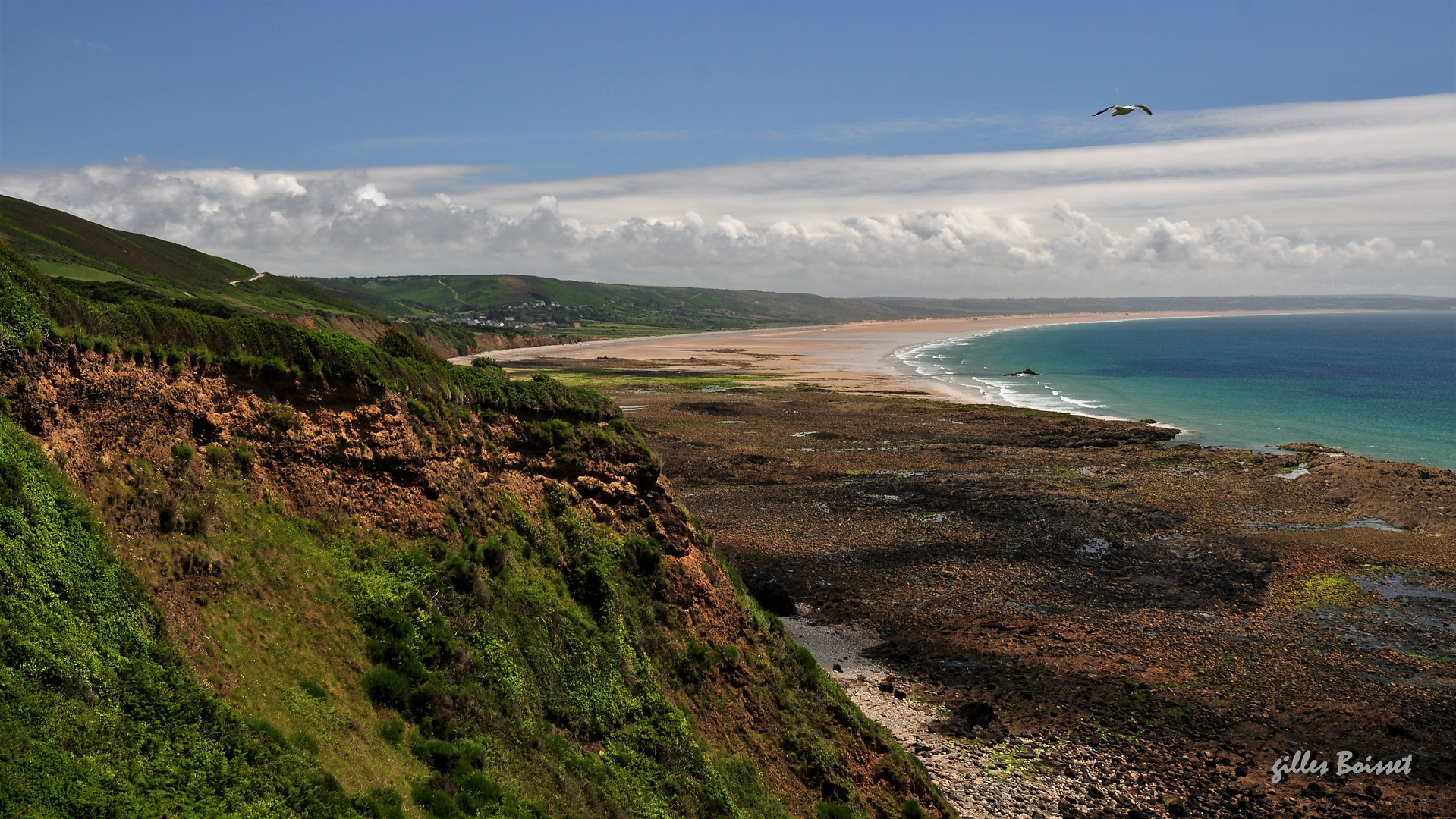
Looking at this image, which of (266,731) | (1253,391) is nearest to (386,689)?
(266,731)

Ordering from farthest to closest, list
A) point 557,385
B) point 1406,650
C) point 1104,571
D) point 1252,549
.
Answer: point 1252,549
point 1104,571
point 1406,650
point 557,385

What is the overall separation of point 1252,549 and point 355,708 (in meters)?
38.7

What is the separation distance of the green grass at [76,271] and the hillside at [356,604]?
84769mm

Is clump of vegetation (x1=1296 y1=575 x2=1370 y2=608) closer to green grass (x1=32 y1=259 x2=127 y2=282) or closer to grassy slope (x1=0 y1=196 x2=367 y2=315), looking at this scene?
green grass (x1=32 y1=259 x2=127 y2=282)

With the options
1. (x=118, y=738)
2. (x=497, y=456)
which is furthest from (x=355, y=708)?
(x=497, y=456)

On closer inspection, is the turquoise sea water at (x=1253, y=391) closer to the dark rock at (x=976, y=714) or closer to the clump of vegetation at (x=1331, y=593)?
the clump of vegetation at (x=1331, y=593)

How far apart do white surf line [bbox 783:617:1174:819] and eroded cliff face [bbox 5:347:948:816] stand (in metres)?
1.81

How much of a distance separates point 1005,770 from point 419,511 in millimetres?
15394

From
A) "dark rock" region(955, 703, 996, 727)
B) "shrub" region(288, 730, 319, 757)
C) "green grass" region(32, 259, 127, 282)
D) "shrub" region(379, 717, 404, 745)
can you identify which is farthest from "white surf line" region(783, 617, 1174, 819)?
"green grass" region(32, 259, 127, 282)

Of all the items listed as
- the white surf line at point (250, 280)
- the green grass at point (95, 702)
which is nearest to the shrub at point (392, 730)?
the green grass at point (95, 702)

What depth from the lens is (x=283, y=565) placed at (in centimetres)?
1219

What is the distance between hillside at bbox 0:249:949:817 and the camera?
8.74 m

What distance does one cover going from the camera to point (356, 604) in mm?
12742

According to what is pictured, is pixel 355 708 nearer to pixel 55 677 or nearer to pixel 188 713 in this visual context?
pixel 188 713
